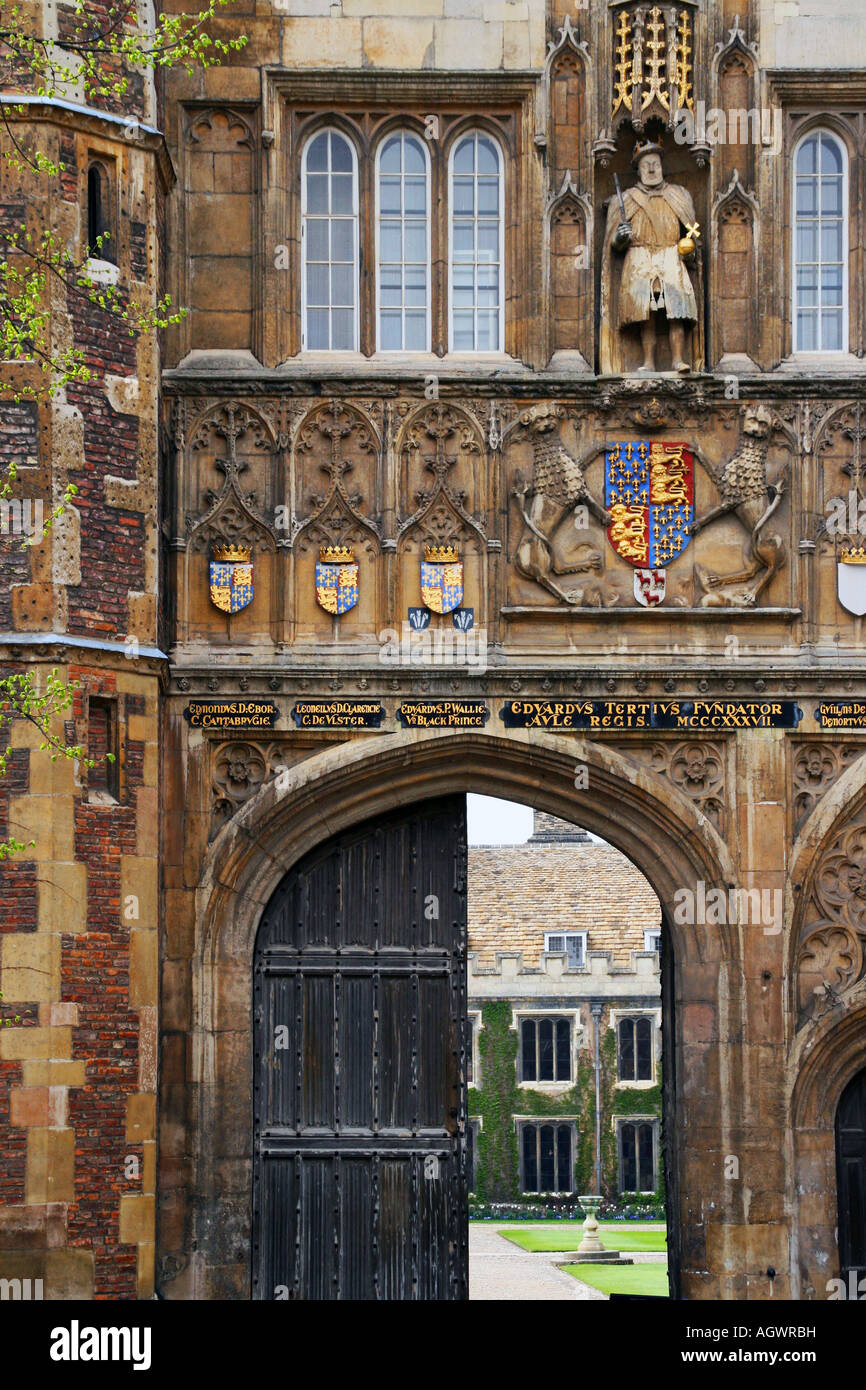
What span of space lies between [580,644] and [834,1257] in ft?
15.8

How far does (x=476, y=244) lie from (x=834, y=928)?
5864 mm

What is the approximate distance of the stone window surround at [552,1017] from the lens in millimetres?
→ 54875

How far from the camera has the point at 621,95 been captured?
1833 cm

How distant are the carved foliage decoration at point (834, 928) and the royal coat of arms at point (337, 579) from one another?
398 centimetres

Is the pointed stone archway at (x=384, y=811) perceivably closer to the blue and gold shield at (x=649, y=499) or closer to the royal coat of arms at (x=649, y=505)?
the royal coat of arms at (x=649, y=505)

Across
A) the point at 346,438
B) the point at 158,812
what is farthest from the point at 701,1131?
the point at 346,438

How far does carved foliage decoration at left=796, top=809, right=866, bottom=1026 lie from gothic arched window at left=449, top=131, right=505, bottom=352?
467cm

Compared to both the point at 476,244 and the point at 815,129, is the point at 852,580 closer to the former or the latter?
the point at 815,129

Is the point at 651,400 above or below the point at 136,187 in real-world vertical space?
below

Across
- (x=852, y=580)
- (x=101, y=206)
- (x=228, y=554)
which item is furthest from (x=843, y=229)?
(x=101, y=206)

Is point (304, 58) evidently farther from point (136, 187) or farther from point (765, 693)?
point (765, 693)

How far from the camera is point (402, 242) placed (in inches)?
734

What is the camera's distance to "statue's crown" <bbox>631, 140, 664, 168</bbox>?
18.3 metres

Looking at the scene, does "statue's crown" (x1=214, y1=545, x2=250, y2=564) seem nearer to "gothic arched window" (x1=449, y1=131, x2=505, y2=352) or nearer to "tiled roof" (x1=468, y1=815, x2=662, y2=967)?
"gothic arched window" (x1=449, y1=131, x2=505, y2=352)
